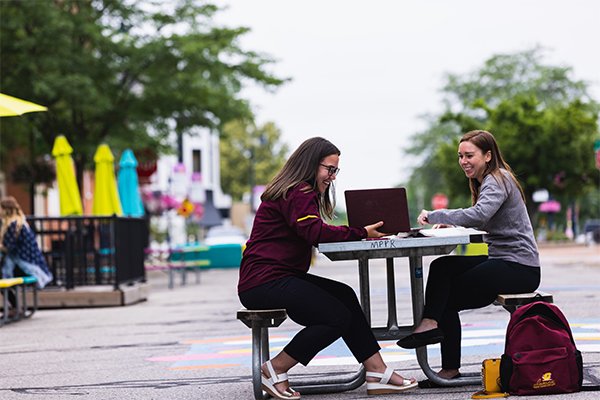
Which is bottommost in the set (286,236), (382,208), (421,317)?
(421,317)

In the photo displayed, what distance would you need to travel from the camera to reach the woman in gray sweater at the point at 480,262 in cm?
738

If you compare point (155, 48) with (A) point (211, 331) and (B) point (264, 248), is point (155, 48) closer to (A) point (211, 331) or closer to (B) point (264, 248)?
(A) point (211, 331)

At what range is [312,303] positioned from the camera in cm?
716

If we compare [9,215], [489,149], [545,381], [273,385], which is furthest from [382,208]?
[9,215]

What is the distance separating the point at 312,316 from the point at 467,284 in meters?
1.01

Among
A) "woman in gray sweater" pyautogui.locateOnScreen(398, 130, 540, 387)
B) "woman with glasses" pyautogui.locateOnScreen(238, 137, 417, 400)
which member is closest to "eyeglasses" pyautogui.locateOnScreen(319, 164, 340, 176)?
"woman with glasses" pyautogui.locateOnScreen(238, 137, 417, 400)

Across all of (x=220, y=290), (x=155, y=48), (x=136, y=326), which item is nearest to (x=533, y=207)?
(x=155, y=48)

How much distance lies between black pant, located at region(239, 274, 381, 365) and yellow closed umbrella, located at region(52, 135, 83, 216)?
43.1 ft

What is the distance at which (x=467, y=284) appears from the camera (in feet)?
24.2

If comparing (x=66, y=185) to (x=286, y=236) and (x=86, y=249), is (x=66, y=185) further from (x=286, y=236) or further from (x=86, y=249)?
(x=286, y=236)

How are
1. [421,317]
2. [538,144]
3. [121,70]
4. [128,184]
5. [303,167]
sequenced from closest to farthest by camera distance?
[303,167] → [421,317] → [128,184] → [121,70] → [538,144]

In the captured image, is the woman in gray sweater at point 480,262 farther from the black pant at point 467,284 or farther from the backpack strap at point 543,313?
the backpack strap at point 543,313

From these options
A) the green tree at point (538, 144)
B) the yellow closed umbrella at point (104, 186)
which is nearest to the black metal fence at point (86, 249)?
the yellow closed umbrella at point (104, 186)

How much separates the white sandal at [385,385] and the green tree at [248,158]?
86.7 meters
